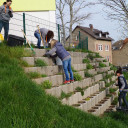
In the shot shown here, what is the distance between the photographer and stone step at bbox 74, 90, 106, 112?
652cm

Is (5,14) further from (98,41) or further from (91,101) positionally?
(98,41)

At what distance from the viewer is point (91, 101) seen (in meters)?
7.33

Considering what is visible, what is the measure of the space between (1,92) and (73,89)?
3.62 meters

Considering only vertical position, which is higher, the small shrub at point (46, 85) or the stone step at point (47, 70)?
the stone step at point (47, 70)

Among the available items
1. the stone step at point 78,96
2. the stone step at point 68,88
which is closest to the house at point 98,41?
the stone step at point 78,96

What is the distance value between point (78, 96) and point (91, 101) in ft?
1.80

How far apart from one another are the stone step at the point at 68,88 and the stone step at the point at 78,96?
0.88ft

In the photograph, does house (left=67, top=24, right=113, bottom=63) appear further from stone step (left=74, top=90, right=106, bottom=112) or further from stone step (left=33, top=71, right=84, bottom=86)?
stone step (left=33, top=71, right=84, bottom=86)

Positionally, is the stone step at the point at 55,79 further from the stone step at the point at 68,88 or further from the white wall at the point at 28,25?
the white wall at the point at 28,25

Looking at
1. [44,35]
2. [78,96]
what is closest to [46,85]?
[78,96]

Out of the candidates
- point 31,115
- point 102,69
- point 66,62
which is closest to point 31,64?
point 66,62

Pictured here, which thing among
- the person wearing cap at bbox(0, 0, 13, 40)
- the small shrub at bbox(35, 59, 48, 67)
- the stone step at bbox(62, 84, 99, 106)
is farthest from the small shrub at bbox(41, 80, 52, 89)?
the person wearing cap at bbox(0, 0, 13, 40)

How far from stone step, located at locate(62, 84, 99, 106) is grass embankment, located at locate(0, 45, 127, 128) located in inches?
52.6

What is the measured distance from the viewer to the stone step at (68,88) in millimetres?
5938
